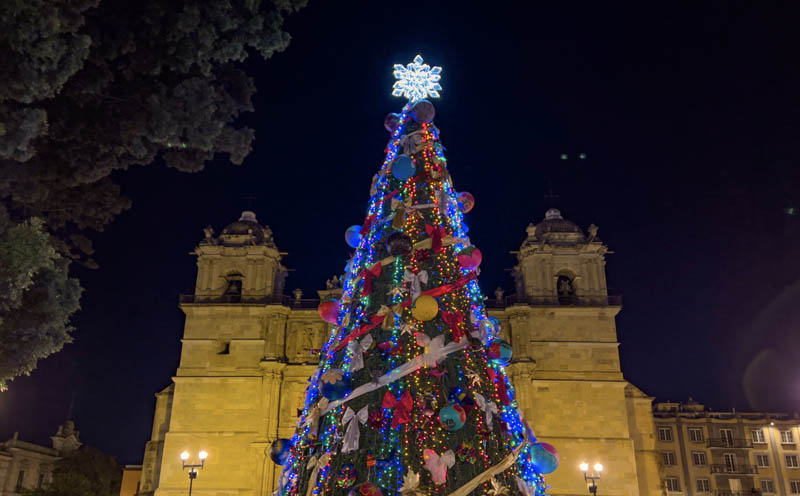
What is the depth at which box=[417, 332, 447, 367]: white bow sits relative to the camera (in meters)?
6.18

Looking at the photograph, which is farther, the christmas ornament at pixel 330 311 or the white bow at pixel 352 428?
the christmas ornament at pixel 330 311

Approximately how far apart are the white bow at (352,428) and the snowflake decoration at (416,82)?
418 cm

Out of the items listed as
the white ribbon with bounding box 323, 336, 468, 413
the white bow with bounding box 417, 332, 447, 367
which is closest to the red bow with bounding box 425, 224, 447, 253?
the white bow with bounding box 417, 332, 447, 367

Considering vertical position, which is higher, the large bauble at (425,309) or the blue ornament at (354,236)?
the blue ornament at (354,236)

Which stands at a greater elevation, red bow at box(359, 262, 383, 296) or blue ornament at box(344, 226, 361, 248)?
blue ornament at box(344, 226, 361, 248)

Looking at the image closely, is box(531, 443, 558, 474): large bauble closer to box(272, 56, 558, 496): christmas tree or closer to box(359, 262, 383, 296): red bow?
box(272, 56, 558, 496): christmas tree

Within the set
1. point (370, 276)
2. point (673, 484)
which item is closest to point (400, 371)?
point (370, 276)

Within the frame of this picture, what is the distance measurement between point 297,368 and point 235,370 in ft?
7.69

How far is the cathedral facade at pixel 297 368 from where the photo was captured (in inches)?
936

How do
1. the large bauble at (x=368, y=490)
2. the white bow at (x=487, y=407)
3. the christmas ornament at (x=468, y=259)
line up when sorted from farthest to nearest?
the christmas ornament at (x=468, y=259), the white bow at (x=487, y=407), the large bauble at (x=368, y=490)

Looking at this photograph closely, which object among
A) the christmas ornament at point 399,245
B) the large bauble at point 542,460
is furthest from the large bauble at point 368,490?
the christmas ornament at point 399,245

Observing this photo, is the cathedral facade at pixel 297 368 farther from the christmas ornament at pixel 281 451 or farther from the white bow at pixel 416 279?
the white bow at pixel 416 279

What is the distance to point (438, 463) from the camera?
5.70 metres

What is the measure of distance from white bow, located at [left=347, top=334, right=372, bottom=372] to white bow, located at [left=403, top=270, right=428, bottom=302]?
63 centimetres
